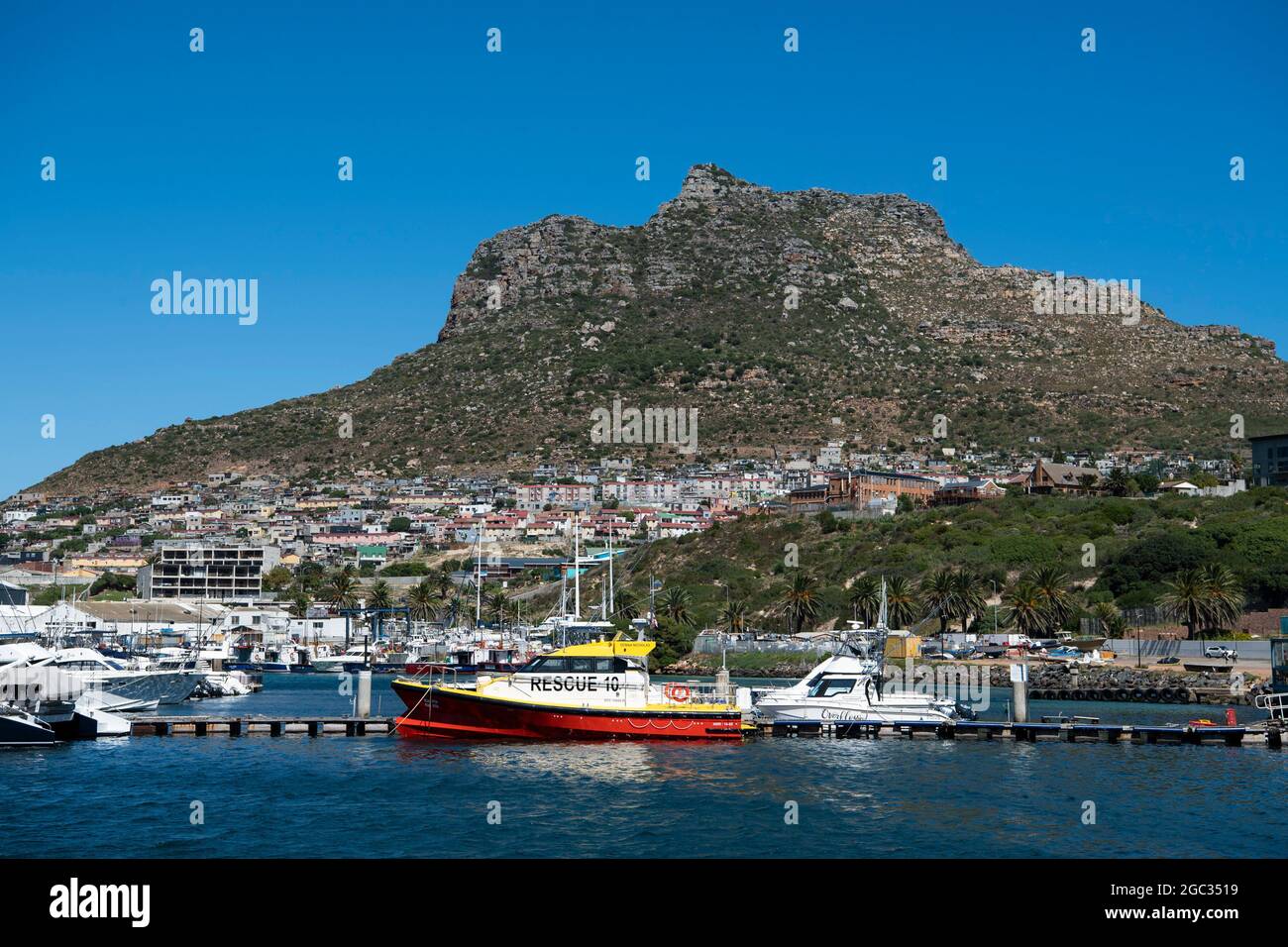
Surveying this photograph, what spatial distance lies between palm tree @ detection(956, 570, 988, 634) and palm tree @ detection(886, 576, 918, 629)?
10.9ft

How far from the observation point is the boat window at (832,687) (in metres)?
46.2

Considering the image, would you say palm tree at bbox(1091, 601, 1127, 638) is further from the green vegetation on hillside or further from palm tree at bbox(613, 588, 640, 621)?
palm tree at bbox(613, 588, 640, 621)

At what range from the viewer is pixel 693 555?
124750 mm

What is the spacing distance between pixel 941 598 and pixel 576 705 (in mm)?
50890

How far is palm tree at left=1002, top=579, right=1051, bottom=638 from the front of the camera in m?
84.5

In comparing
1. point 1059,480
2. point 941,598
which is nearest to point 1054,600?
point 941,598

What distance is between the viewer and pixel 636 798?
31.0m

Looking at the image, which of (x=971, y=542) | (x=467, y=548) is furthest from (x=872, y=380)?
(x=971, y=542)

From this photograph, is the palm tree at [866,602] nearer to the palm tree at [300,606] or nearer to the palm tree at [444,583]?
the palm tree at [444,583]

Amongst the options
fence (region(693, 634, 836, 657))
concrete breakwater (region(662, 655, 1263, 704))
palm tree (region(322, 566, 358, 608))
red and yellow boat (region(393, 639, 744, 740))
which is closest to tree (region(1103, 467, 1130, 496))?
fence (region(693, 634, 836, 657))

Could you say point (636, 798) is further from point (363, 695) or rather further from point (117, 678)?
point (117, 678)

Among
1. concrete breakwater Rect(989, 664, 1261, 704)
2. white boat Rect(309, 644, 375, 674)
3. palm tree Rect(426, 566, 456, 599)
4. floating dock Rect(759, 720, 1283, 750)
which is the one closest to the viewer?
floating dock Rect(759, 720, 1283, 750)
